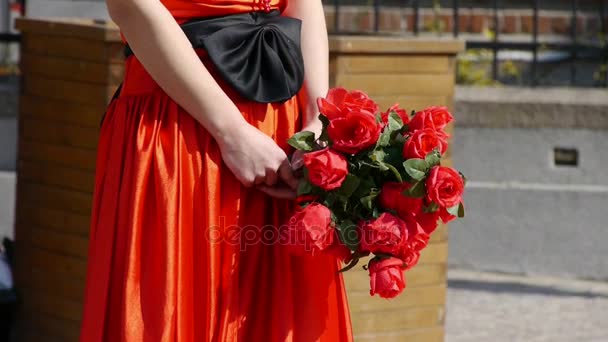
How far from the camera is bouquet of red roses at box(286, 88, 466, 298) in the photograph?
266cm

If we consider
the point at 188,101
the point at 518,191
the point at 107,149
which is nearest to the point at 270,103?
the point at 188,101

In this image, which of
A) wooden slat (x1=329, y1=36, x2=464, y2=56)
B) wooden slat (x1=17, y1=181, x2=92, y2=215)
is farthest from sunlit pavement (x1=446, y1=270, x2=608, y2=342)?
wooden slat (x1=17, y1=181, x2=92, y2=215)

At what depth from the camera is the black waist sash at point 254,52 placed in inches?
110

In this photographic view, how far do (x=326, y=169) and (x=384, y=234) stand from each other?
0.61ft

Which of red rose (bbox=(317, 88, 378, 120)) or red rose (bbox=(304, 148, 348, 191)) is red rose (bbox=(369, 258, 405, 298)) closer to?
red rose (bbox=(304, 148, 348, 191))

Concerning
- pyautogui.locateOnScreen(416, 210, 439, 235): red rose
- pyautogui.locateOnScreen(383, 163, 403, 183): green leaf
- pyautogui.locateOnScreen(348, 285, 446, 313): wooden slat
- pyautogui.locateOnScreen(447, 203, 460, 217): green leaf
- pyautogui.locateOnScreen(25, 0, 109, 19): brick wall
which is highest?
pyautogui.locateOnScreen(25, 0, 109, 19): brick wall

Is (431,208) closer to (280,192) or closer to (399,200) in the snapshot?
(399,200)

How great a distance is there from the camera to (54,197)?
14.7 feet

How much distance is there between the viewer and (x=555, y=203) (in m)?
6.45

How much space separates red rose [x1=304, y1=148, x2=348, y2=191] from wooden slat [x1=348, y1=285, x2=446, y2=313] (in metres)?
1.70

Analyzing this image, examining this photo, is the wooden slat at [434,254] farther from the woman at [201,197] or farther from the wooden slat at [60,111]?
the woman at [201,197]

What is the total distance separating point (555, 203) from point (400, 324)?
7.44 feet

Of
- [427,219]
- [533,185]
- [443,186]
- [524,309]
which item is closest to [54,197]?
[427,219]

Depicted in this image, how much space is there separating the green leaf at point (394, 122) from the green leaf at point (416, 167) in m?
0.13
